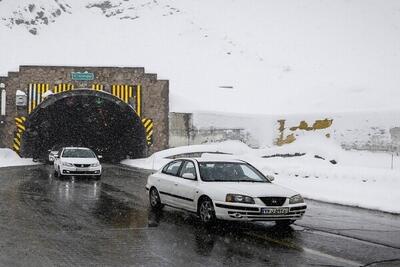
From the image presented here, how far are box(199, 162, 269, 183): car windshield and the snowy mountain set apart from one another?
33.6m

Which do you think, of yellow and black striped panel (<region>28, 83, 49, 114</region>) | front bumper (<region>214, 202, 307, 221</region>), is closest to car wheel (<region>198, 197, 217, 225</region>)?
front bumper (<region>214, 202, 307, 221</region>)

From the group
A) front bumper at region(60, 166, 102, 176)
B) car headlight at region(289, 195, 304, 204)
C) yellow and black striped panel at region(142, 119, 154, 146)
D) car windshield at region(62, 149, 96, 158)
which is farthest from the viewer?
yellow and black striped panel at region(142, 119, 154, 146)

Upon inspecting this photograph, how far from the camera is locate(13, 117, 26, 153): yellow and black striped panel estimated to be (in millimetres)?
40781

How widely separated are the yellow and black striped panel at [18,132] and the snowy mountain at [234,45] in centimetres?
1198

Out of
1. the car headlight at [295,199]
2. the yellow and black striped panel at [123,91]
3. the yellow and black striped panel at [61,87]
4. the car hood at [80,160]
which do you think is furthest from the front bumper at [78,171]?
the yellow and black striped panel at [61,87]

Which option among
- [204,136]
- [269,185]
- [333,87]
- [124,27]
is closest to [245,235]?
[269,185]

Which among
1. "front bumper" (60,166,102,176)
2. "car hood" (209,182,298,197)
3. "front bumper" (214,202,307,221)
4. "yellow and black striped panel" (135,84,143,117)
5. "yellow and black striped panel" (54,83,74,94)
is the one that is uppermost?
"yellow and black striped panel" (54,83,74,94)

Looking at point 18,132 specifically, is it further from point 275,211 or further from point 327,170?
point 275,211

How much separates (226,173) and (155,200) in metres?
2.21

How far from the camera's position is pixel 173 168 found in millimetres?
13242

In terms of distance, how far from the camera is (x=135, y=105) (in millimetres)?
41594

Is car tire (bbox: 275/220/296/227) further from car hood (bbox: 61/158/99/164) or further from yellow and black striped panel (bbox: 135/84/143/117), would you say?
yellow and black striped panel (bbox: 135/84/143/117)

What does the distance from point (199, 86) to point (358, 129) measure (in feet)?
112

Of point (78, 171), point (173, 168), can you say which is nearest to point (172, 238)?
point (173, 168)
